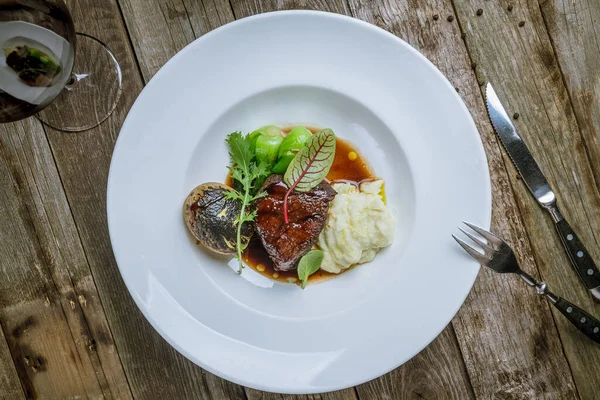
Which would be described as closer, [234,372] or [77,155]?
[234,372]

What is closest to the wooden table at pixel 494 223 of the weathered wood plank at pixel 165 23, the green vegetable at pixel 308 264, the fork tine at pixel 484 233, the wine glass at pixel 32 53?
the weathered wood plank at pixel 165 23

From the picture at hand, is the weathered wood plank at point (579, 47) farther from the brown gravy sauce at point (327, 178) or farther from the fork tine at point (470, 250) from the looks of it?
the brown gravy sauce at point (327, 178)

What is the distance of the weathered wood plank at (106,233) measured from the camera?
8.75ft

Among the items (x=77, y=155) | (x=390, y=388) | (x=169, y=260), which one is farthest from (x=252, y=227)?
(x=390, y=388)

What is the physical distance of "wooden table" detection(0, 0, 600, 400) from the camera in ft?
8.82

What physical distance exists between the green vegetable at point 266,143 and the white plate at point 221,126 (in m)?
0.19

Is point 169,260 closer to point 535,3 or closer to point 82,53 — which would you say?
point 82,53

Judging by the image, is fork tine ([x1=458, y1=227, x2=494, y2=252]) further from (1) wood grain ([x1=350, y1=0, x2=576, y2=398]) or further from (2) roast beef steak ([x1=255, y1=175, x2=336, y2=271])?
(2) roast beef steak ([x1=255, y1=175, x2=336, y2=271])

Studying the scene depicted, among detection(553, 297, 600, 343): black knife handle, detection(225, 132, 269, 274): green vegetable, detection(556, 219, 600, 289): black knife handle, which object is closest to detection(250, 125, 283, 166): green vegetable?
detection(225, 132, 269, 274): green vegetable

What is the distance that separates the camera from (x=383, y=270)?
2607 millimetres

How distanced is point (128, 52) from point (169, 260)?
1.15m

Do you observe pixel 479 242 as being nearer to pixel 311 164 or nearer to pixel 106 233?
pixel 311 164

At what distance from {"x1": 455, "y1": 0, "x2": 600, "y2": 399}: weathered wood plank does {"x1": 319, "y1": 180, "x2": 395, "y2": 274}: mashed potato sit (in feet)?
2.74

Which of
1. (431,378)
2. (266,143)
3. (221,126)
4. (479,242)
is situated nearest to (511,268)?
(479,242)
